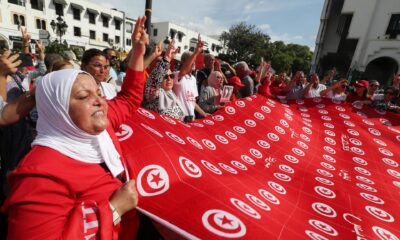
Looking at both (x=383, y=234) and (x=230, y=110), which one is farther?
(x=230, y=110)

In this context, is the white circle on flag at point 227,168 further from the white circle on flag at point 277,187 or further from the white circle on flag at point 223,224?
the white circle on flag at point 223,224

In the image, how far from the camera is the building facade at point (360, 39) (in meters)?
25.1

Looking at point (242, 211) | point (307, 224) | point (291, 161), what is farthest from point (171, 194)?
point (291, 161)

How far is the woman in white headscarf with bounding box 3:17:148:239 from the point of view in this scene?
38.9 inches

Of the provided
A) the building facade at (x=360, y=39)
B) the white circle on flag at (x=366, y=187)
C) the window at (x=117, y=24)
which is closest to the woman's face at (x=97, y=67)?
the white circle on flag at (x=366, y=187)

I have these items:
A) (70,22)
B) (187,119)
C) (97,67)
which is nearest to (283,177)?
(187,119)

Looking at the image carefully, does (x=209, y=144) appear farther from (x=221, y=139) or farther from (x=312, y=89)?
(x=312, y=89)

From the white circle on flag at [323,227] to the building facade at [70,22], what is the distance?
29.2 meters

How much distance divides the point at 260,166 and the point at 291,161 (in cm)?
52

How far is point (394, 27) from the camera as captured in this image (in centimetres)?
2495

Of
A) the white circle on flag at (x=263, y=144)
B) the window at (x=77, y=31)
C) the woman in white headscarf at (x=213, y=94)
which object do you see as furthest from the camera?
the window at (x=77, y=31)

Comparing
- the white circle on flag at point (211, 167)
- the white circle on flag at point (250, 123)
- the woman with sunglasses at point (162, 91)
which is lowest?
the white circle on flag at point (211, 167)

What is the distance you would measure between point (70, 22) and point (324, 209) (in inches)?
1755

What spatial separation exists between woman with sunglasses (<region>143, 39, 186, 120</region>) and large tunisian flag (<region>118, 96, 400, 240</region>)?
1.29ft
